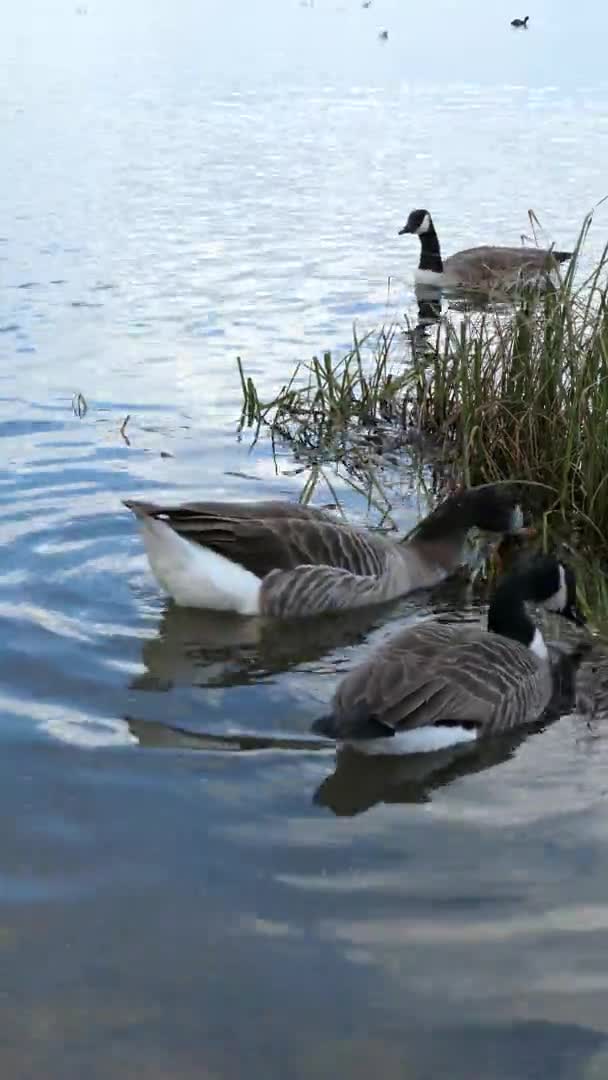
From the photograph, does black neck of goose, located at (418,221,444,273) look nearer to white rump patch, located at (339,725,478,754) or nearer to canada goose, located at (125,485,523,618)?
canada goose, located at (125,485,523,618)

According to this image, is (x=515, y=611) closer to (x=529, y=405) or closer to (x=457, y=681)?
(x=457, y=681)

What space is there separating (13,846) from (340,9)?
342 feet

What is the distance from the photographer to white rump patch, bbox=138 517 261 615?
7.57m

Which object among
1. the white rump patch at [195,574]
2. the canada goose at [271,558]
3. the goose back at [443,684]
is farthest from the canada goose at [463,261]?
the goose back at [443,684]

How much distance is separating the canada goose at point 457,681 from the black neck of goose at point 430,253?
11384mm

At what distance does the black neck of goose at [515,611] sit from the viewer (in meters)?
6.88

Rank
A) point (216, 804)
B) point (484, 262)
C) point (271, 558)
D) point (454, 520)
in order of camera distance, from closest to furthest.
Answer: point (216, 804), point (271, 558), point (454, 520), point (484, 262)

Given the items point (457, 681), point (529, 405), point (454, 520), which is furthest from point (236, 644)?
point (529, 405)

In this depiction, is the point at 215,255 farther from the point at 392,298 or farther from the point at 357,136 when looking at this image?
the point at 357,136

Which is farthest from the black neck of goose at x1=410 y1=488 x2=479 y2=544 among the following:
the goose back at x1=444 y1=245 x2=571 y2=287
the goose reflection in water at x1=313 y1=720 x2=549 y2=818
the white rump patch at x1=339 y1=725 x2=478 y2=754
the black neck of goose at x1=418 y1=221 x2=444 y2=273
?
the black neck of goose at x1=418 y1=221 x2=444 y2=273

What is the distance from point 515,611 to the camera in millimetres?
6887

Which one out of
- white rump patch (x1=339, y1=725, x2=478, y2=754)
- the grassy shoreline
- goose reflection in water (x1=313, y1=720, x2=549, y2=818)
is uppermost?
the grassy shoreline

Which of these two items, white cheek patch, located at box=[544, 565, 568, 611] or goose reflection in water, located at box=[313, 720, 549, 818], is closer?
goose reflection in water, located at box=[313, 720, 549, 818]

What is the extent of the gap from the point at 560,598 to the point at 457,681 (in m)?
1.10
